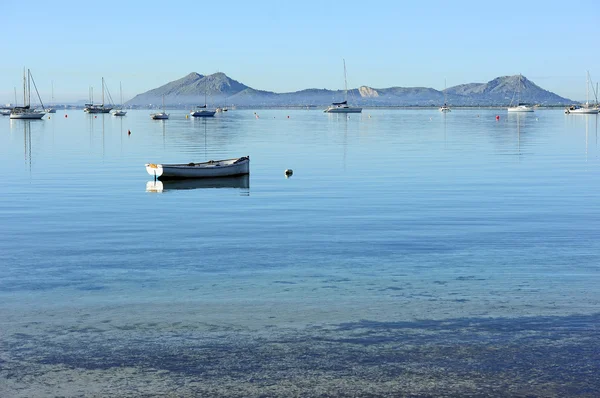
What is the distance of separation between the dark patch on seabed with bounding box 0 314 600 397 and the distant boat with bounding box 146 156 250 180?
33064 mm

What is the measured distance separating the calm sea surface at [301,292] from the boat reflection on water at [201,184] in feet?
8.23

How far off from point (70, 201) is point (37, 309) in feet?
73.4

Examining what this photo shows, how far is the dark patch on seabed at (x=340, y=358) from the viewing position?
1355 cm

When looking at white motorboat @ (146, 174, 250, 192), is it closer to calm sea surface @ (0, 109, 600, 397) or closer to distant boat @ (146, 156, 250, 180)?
distant boat @ (146, 156, 250, 180)

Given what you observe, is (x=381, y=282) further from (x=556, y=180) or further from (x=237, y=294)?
(x=556, y=180)

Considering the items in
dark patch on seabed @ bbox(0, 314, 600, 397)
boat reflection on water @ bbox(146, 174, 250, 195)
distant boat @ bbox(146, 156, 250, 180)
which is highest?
distant boat @ bbox(146, 156, 250, 180)

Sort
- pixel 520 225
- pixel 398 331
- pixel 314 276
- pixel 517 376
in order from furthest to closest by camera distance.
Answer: pixel 520 225, pixel 314 276, pixel 398 331, pixel 517 376

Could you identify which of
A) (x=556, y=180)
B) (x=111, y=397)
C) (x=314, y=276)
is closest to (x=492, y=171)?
(x=556, y=180)

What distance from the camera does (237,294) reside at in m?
19.9

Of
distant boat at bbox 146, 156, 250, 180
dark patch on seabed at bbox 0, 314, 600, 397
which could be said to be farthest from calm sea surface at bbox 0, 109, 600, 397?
distant boat at bbox 146, 156, 250, 180

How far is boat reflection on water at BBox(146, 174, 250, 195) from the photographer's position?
46928mm

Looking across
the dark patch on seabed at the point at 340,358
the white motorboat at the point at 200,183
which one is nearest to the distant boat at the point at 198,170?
the white motorboat at the point at 200,183

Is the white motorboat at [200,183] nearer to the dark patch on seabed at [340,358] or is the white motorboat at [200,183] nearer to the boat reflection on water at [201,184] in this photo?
the boat reflection on water at [201,184]

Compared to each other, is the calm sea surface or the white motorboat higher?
the white motorboat
